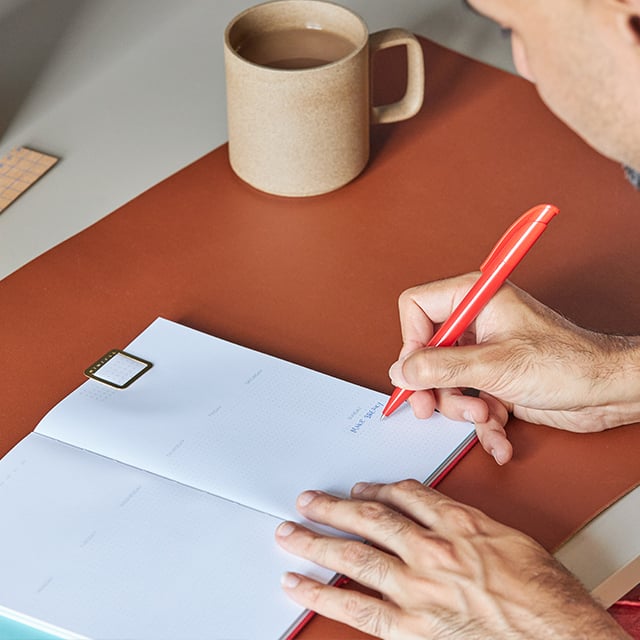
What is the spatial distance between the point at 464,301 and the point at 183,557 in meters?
0.34

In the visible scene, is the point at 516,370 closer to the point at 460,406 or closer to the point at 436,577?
the point at 460,406

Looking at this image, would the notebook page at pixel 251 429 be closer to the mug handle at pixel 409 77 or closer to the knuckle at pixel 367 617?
the knuckle at pixel 367 617

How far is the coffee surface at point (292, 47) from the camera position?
50.0 inches

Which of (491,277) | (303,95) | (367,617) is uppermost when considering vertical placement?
(303,95)

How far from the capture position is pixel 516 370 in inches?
39.0

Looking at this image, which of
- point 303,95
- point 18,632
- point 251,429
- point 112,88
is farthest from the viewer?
point 112,88

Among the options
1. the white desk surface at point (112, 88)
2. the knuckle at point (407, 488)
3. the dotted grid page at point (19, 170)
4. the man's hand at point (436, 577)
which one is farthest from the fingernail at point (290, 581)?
the dotted grid page at point (19, 170)

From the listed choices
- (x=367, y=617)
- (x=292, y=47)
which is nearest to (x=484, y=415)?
(x=367, y=617)

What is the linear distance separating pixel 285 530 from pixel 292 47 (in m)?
0.62

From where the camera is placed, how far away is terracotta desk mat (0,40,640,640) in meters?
0.99

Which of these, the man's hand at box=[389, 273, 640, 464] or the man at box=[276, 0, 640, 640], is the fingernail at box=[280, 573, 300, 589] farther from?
the man's hand at box=[389, 273, 640, 464]

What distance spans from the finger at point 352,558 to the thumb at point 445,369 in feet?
0.55

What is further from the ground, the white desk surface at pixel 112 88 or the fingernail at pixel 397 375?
the white desk surface at pixel 112 88

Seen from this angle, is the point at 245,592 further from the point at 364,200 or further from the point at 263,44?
the point at 263,44
